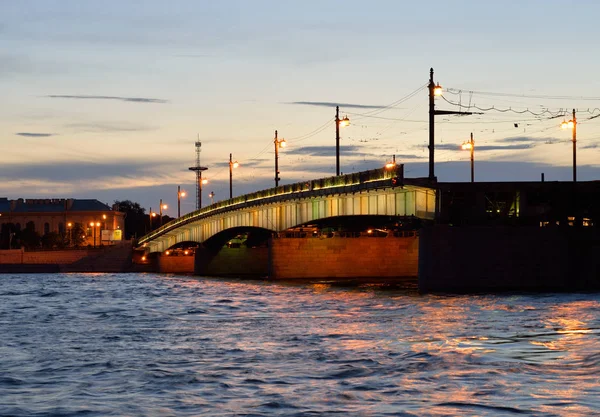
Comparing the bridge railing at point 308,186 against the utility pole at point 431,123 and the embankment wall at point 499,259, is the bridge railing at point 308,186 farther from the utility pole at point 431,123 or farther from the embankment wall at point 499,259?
the embankment wall at point 499,259

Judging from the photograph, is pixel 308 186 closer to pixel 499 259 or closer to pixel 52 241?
pixel 499 259

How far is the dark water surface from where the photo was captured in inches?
906

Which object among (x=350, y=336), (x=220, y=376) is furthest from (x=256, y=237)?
(x=220, y=376)

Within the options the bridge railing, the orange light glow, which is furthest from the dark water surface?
the orange light glow

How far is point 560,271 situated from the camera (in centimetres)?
6244

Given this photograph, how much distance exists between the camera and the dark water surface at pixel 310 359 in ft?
75.5

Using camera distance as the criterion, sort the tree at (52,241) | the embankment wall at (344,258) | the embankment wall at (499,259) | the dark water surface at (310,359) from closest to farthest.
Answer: the dark water surface at (310,359) → the embankment wall at (499,259) → the embankment wall at (344,258) → the tree at (52,241)

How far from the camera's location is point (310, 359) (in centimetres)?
3084

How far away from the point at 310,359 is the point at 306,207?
2075 inches

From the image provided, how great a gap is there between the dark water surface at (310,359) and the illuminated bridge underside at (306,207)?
1153 cm

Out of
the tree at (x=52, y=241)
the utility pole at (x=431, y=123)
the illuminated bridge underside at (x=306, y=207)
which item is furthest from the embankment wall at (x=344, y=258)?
the tree at (x=52, y=241)

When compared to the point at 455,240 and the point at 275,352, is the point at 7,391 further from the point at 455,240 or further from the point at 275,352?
the point at 455,240

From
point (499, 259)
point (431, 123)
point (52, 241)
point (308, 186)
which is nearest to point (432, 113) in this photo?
point (431, 123)

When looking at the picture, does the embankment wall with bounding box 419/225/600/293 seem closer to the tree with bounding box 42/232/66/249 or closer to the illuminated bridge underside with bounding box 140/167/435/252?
the illuminated bridge underside with bounding box 140/167/435/252
